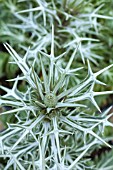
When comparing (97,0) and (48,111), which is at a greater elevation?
(97,0)

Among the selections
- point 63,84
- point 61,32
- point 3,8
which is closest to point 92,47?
point 61,32

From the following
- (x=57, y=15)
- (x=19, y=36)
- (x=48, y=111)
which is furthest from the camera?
(x=19, y=36)

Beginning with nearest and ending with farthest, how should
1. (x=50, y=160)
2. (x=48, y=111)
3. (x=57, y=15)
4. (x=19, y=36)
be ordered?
1. (x=48, y=111)
2. (x=50, y=160)
3. (x=57, y=15)
4. (x=19, y=36)

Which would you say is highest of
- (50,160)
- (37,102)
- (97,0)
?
(97,0)

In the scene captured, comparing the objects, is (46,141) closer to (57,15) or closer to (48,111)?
(48,111)

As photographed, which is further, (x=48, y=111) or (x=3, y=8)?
(x=3, y=8)

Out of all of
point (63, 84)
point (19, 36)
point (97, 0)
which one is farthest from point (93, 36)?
point (63, 84)
